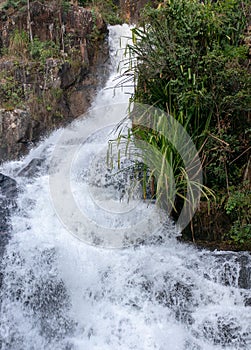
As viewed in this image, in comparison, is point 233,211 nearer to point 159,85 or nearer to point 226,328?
point 226,328

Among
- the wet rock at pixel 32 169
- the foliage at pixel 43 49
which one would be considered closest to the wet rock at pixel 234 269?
the wet rock at pixel 32 169

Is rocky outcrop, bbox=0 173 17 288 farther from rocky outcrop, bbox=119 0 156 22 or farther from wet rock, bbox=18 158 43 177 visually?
rocky outcrop, bbox=119 0 156 22

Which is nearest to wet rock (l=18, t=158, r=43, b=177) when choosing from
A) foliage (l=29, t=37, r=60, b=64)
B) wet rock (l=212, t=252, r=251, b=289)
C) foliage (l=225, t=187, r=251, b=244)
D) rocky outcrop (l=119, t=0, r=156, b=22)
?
foliage (l=29, t=37, r=60, b=64)

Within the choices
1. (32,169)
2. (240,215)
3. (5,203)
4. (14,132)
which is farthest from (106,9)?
(240,215)

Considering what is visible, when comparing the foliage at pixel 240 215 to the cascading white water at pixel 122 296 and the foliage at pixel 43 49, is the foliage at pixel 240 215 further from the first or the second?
the foliage at pixel 43 49

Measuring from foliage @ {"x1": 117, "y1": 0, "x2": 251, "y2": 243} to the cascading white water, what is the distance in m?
0.91

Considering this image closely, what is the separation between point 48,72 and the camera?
8906mm

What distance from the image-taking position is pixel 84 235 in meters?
5.04

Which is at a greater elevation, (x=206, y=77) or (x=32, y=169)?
(x=206, y=77)

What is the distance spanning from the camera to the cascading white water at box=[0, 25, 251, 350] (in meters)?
4.03

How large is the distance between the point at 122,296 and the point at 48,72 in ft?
19.0

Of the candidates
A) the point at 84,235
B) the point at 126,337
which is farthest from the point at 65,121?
the point at 126,337

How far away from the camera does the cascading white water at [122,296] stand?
4.03 meters

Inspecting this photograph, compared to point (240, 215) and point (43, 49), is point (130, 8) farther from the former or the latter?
point (240, 215)
